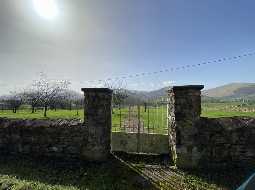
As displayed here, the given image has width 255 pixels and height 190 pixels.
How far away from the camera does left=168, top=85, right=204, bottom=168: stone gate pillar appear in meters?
9.88

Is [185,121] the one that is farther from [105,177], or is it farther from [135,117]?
[135,117]

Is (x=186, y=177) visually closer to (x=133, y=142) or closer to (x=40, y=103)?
(x=133, y=142)

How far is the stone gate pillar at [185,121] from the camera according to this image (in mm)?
9883

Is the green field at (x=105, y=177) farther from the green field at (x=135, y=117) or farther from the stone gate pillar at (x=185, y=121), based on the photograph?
the green field at (x=135, y=117)

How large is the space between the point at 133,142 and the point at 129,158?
651mm

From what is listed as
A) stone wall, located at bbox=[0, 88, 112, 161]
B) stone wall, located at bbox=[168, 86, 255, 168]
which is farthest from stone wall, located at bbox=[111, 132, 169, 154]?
stone wall, located at bbox=[168, 86, 255, 168]

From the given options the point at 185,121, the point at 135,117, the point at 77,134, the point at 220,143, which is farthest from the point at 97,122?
the point at 135,117

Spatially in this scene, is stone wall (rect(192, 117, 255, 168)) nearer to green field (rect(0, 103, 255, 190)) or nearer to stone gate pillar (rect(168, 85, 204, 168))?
stone gate pillar (rect(168, 85, 204, 168))

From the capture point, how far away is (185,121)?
392 inches

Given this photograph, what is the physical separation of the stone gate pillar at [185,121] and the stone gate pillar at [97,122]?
2245 mm

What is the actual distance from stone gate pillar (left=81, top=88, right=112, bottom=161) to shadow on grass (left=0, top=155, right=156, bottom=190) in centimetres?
34

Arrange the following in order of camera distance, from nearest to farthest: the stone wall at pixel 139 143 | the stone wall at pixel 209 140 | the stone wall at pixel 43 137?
the stone wall at pixel 209 140, the stone wall at pixel 43 137, the stone wall at pixel 139 143

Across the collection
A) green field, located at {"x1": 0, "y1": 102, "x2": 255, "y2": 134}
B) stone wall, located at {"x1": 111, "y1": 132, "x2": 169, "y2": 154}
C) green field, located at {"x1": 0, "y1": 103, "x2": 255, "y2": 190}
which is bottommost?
green field, located at {"x1": 0, "y1": 103, "x2": 255, "y2": 190}

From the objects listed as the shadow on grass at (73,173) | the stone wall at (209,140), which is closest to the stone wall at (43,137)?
the shadow on grass at (73,173)
